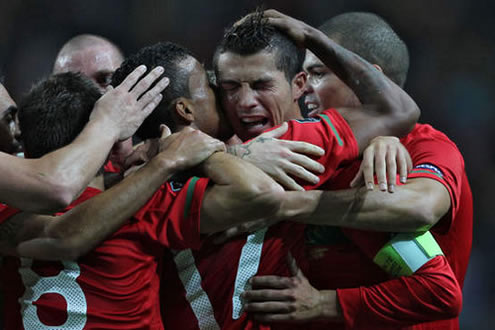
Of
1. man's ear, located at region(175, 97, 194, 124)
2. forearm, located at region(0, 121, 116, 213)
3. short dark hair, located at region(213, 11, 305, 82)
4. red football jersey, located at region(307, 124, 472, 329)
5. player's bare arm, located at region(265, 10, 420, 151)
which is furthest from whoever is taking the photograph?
short dark hair, located at region(213, 11, 305, 82)

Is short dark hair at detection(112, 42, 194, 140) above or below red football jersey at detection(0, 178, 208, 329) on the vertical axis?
above

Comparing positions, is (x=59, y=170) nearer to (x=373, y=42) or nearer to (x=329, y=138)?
(x=329, y=138)

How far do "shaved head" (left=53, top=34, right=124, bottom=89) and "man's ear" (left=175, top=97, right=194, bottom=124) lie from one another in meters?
1.49

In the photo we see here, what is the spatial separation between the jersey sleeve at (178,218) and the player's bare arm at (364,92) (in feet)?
2.17

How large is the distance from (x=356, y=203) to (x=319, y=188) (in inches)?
11.4

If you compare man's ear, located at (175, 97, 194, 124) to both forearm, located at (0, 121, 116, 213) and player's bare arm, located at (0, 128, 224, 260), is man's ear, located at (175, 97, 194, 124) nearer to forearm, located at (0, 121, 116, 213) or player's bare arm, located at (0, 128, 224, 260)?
player's bare arm, located at (0, 128, 224, 260)

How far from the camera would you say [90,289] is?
2.18m

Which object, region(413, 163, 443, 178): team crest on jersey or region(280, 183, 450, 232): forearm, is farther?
region(413, 163, 443, 178): team crest on jersey

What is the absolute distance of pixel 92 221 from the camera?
209 centimetres

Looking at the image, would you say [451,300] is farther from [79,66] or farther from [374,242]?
[79,66]

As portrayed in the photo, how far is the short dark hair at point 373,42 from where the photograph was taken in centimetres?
328

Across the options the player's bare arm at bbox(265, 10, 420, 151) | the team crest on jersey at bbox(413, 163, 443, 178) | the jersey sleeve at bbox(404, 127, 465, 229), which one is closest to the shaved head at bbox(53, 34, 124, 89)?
the player's bare arm at bbox(265, 10, 420, 151)

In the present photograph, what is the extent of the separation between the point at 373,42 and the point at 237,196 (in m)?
1.55

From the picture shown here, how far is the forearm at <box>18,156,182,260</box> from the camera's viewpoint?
2094 millimetres
